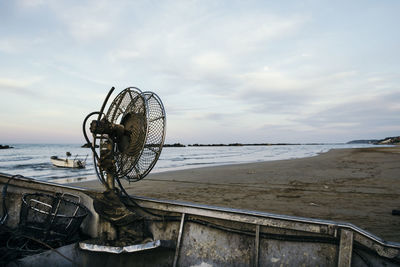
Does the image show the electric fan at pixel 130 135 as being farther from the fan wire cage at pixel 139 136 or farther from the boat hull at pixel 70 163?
the boat hull at pixel 70 163

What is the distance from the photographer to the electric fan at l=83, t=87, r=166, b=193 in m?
2.93

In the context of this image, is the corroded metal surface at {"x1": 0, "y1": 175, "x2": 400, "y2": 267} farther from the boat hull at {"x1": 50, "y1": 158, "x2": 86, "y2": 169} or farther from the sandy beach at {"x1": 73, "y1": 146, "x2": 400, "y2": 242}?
the boat hull at {"x1": 50, "y1": 158, "x2": 86, "y2": 169}

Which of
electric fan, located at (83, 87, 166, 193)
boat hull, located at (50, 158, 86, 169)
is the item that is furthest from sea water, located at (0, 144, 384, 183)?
electric fan, located at (83, 87, 166, 193)

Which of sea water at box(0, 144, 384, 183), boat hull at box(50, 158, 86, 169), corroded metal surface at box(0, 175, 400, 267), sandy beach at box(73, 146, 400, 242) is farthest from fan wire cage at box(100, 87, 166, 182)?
boat hull at box(50, 158, 86, 169)

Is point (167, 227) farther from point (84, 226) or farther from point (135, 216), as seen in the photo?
point (84, 226)

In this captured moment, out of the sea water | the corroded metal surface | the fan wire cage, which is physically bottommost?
the sea water

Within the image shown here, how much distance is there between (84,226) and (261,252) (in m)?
2.76

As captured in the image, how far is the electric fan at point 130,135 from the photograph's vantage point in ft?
9.61

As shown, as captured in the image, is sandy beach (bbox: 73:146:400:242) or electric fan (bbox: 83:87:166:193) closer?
electric fan (bbox: 83:87:166:193)

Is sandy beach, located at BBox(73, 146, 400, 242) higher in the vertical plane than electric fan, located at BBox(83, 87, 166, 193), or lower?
lower

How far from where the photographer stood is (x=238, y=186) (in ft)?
33.3

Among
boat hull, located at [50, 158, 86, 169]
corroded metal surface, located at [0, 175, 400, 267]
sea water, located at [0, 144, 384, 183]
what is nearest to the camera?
corroded metal surface, located at [0, 175, 400, 267]

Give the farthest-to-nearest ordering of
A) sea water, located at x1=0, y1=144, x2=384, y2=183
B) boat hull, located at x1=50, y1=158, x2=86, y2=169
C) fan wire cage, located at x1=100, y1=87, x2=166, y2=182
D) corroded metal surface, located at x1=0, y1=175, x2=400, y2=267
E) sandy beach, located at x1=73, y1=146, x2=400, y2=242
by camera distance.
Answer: boat hull, located at x1=50, y1=158, x2=86, y2=169 → sea water, located at x1=0, y1=144, x2=384, y2=183 → sandy beach, located at x1=73, y1=146, x2=400, y2=242 → fan wire cage, located at x1=100, y1=87, x2=166, y2=182 → corroded metal surface, located at x1=0, y1=175, x2=400, y2=267

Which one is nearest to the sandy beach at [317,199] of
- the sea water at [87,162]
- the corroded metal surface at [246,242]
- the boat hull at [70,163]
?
the corroded metal surface at [246,242]
